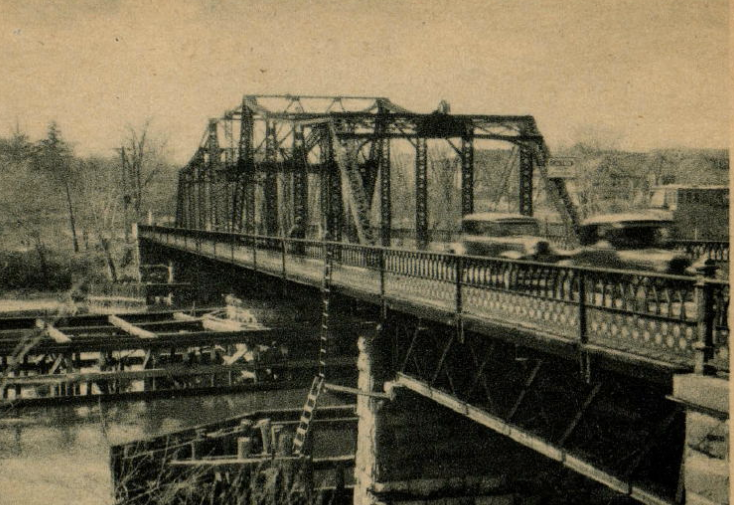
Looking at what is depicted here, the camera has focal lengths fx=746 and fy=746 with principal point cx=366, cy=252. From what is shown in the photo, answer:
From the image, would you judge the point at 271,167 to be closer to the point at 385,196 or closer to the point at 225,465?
the point at 385,196

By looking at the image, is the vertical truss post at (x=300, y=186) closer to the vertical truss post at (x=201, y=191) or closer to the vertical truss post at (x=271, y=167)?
the vertical truss post at (x=271, y=167)

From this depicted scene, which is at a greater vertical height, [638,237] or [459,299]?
[638,237]

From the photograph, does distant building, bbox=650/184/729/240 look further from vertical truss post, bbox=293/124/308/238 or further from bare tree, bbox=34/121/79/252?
bare tree, bbox=34/121/79/252

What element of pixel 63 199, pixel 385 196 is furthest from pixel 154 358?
pixel 63 199

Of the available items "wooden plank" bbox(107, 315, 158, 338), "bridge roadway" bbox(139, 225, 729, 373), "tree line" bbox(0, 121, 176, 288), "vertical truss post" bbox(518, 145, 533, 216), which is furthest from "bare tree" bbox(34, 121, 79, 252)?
"bridge roadway" bbox(139, 225, 729, 373)

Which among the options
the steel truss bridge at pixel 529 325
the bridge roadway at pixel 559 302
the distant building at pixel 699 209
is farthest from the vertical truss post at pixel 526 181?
the distant building at pixel 699 209
